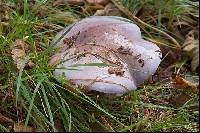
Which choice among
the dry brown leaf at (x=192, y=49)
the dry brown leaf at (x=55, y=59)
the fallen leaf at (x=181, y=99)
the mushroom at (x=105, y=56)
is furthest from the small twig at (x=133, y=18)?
the dry brown leaf at (x=55, y=59)

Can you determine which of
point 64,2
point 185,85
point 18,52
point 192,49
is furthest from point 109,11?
point 18,52

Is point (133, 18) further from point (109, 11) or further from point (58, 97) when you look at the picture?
point (58, 97)

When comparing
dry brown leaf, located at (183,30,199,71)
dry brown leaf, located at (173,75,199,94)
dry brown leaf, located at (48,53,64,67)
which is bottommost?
dry brown leaf, located at (173,75,199,94)

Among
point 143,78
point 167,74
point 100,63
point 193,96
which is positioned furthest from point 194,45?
point 100,63

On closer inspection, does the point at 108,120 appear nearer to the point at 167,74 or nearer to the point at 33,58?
the point at 33,58

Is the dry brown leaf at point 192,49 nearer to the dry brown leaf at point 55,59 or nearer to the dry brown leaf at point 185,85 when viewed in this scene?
the dry brown leaf at point 185,85

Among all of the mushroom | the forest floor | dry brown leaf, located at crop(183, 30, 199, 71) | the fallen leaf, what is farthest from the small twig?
the fallen leaf

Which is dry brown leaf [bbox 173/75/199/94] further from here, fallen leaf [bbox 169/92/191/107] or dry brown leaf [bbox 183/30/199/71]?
dry brown leaf [bbox 183/30/199/71]
